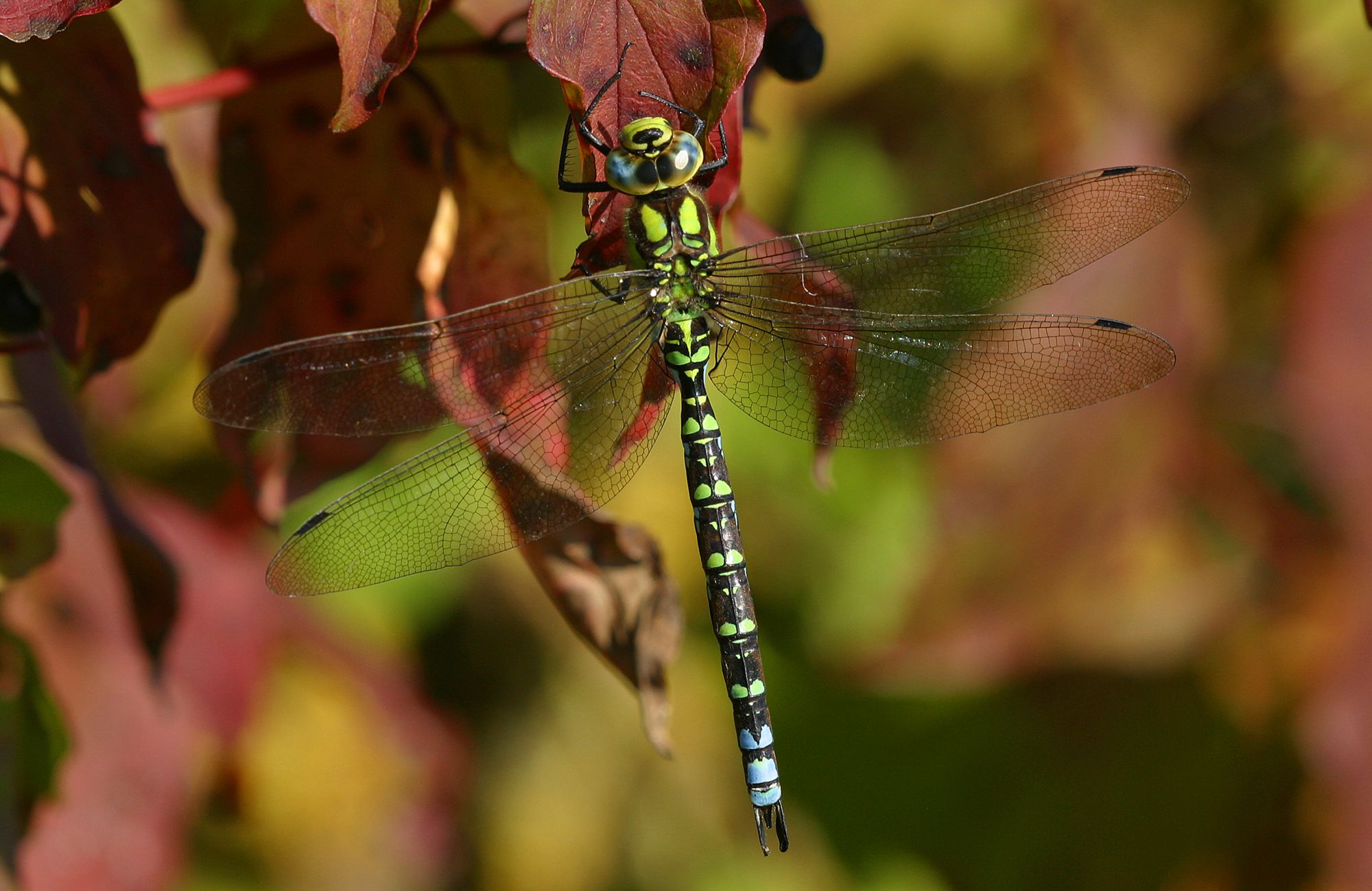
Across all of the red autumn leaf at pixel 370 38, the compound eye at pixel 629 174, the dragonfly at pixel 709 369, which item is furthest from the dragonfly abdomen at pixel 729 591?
the red autumn leaf at pixel 370 38

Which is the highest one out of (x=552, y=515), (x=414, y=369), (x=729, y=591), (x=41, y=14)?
(x=41, y=14)

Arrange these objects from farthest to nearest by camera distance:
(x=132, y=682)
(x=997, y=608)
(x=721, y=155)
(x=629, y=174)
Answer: (x=997, y=608)
(x=132, y=682)
(x=629, y=174)
(x=721, y=155)

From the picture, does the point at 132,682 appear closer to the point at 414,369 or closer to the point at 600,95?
the point at 414,369

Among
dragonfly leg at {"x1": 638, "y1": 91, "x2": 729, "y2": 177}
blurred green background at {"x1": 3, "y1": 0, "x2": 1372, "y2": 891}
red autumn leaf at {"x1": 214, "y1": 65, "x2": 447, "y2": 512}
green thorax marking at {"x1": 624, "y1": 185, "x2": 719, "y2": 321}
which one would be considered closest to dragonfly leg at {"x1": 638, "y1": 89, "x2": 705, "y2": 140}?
dragonfly leg at {"x1": 638, "y1": 91, "x2": 729, "y2": 177}

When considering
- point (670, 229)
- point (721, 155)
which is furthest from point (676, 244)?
point (721, 155)

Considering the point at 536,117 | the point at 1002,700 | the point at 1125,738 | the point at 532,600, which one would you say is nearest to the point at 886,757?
the point at 1002,700

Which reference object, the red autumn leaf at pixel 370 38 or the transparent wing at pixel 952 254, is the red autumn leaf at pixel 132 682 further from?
the transparent wing at pixel 952 254

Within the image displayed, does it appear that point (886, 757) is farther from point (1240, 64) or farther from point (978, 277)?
point (1240, 64)
